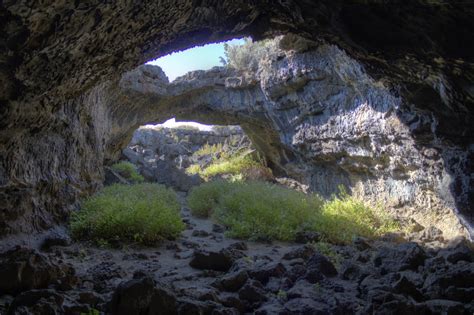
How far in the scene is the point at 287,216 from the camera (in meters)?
9.21

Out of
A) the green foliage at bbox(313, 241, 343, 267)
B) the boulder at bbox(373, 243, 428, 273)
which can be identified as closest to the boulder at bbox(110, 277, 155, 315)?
the boulder at bbox(373, 243, 428, 273)

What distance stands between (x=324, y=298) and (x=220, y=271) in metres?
1.83

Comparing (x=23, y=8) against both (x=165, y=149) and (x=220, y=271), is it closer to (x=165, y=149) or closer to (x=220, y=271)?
(x=220, y=271)

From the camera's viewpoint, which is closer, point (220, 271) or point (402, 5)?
point (402, 5)

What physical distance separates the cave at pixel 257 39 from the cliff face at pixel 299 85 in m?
0.02

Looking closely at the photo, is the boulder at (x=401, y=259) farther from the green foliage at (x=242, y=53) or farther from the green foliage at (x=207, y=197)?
the green foliage at (x=242, y=53)

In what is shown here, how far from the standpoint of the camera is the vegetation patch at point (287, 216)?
8.40 m

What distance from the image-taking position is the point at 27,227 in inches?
243

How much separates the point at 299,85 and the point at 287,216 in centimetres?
447

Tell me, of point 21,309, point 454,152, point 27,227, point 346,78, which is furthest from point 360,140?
point 21,309

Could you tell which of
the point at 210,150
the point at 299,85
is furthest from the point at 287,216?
the point at 210,150

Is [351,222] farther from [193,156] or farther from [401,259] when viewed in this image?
[193,156]

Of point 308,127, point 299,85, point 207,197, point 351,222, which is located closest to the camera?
point 351,222

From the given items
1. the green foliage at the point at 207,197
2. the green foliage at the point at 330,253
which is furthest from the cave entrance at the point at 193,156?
the green foliage at the point at 330,253
